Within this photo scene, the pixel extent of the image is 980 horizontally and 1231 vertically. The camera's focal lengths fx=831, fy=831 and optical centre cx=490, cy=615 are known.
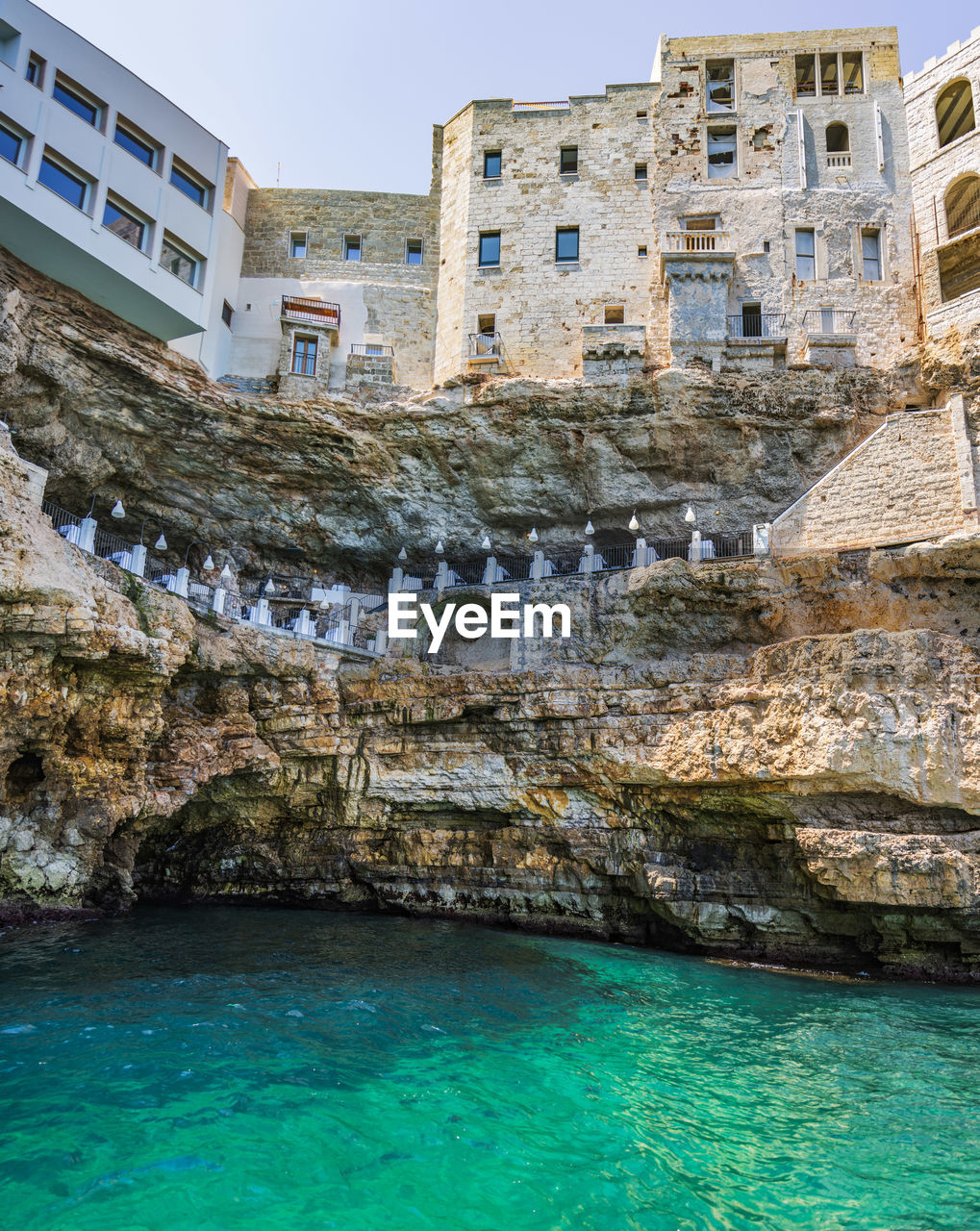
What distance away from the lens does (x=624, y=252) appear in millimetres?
27047

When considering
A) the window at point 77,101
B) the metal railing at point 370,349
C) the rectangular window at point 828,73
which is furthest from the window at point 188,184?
the rectangular window at point 828,73

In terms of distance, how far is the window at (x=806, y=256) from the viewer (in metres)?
25.5

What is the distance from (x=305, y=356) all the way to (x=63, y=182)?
28.3 feet

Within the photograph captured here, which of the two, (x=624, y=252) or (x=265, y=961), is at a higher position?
(x=624, y=252)

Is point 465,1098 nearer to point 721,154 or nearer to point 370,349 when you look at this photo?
point 370,349

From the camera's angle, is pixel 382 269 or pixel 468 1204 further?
pixel 382 269

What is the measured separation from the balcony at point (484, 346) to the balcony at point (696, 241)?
5921mm

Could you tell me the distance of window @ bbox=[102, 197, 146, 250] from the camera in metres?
20.5

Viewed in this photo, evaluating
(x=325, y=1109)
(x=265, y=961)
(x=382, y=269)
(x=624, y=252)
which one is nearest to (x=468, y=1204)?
Answer: (x=325, y=1109)

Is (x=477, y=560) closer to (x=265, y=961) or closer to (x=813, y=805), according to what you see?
(x=813, y=805)

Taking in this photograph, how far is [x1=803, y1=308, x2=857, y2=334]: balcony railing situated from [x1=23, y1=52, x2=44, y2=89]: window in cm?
2103

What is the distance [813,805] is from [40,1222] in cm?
1407

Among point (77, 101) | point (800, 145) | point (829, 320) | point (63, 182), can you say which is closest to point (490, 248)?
point (800, 145)

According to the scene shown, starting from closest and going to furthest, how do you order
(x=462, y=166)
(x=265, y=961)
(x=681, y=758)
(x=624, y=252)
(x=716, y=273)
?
(x=265, y=961)
(x=681, y=758)
(x=716, y=273)
(x=624, y=252)
(x=462, y=166)
